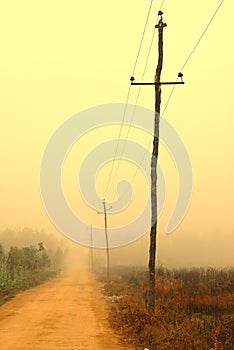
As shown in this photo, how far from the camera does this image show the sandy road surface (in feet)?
40.0

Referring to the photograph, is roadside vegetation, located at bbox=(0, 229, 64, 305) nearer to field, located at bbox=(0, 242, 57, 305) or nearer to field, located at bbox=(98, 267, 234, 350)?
field, located at bbox=(0, 242, 57, 305)

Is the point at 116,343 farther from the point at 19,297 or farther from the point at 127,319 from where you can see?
the point at 19,297

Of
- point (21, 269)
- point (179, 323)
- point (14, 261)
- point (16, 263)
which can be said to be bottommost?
point (21, 269)

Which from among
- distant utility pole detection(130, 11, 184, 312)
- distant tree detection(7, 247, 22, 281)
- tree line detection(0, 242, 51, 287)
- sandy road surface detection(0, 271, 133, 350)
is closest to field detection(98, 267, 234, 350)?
sandy road surface detection(0, 271, 133, 350)

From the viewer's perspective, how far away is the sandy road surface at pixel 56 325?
12.2 metres

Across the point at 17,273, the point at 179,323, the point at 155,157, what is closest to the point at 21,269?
the point at 17,273

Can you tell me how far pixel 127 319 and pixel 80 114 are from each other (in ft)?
65.4

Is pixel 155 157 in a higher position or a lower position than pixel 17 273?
higher

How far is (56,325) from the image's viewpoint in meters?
15.7

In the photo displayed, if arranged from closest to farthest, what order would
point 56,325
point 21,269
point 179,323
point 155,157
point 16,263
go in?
point 179,323, point 56,325, point 155,157, point 16,263, point 21,269

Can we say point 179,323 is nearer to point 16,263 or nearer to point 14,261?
point 16,263

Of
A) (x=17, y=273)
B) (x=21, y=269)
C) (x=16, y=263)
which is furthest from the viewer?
(x=21, y=269)

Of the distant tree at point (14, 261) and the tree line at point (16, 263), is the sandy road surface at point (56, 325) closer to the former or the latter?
the tree line at point (16, 263)

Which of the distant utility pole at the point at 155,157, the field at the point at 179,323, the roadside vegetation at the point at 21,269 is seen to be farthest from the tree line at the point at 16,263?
the distant utility pole at the point at 155,157
